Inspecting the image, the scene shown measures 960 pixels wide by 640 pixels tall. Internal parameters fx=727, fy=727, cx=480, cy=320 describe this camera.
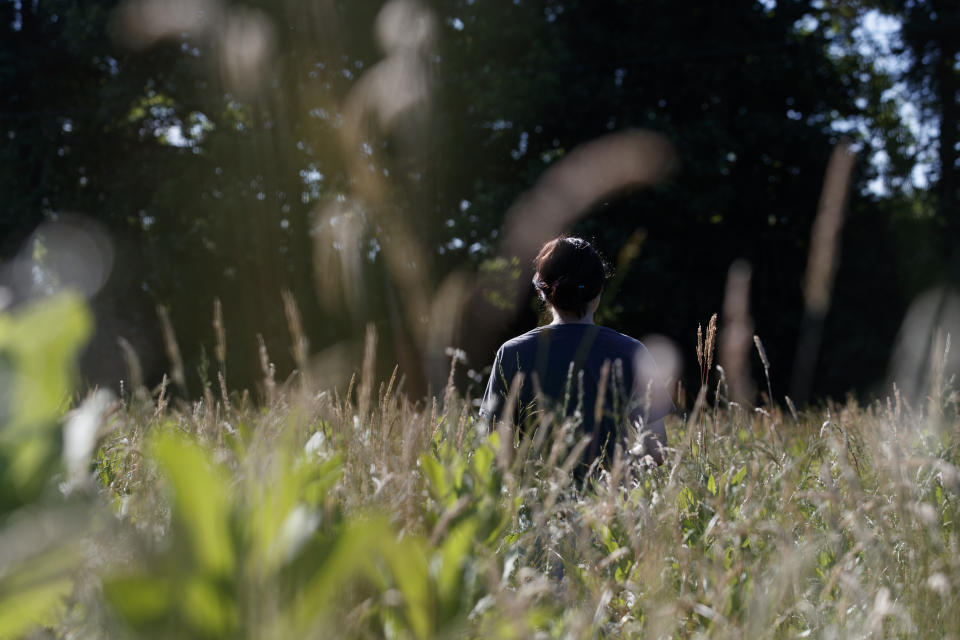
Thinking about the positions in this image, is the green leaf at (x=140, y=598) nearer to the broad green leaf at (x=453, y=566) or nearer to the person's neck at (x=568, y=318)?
the broad green leaf at (x=453, y=566)

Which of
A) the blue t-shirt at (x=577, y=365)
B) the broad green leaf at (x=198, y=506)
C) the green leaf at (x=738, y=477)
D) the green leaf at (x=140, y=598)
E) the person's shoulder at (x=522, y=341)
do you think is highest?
the broad green leaf at (x=198, y=506)

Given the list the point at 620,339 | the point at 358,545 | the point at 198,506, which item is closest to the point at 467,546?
the point at 358,545

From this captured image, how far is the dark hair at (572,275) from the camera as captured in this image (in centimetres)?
308

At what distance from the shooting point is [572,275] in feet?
10.1

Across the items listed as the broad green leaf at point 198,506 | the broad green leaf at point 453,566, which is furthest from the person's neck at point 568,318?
the broad green leaf at point 198,506

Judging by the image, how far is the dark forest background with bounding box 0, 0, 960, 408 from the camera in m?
13.3

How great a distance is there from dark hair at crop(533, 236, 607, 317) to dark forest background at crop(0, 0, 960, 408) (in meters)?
9.68

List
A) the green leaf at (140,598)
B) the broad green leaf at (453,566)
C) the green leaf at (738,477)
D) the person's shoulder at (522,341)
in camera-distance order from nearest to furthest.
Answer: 1. the green leaf at (140,598)
2. the broad green leaf at (453,566)
3. the green leaf at (738,477)
4. the person's shoulder at (522,341)

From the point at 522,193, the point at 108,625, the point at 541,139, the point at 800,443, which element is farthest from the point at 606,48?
the point at 108,625

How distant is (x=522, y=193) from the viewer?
12.7m

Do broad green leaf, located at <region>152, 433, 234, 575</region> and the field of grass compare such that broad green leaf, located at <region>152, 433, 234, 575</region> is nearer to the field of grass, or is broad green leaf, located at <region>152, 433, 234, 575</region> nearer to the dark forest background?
the field of grass

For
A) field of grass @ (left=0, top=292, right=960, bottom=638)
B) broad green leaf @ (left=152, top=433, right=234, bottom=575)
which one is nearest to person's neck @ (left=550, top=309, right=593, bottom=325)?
field of grass @ (left=0, top=292, right=960, bottom=638)

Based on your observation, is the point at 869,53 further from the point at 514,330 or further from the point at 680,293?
the point at 514,330

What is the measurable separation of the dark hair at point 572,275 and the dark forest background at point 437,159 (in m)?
9.68
